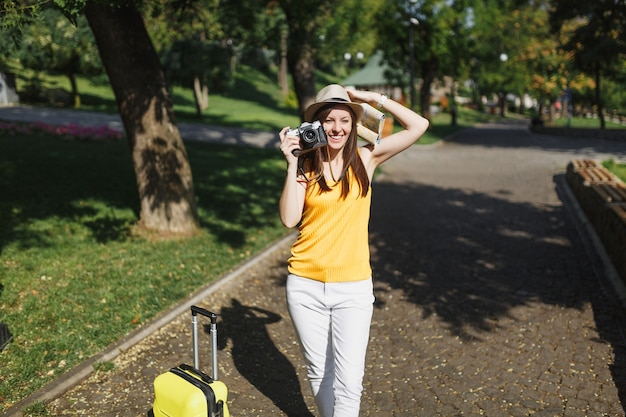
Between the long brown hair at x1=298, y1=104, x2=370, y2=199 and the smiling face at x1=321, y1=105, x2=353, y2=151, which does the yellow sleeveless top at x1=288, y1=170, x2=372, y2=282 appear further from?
the smiling face at x1=321, y1=105, x2=353, y2=151

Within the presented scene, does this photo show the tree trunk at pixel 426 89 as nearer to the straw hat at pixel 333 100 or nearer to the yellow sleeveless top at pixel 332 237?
the straw hat at pixel 333 100

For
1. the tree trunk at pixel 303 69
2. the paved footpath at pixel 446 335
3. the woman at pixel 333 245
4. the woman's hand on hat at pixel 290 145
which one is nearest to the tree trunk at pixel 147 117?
the paved footpath at pixel 446 335

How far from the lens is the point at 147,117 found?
339 inches

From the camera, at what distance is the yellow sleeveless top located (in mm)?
3365

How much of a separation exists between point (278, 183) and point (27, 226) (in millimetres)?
6348

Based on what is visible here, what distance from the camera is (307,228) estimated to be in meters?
3.45

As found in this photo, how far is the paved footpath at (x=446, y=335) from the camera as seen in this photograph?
472 cm

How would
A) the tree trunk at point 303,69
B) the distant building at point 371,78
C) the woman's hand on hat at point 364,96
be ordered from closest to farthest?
the woman's hand on hat at point 364,96 → the tree trunk at point 303,69 → the distant building at point 371,78

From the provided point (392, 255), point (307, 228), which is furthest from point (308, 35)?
point (307, 228)

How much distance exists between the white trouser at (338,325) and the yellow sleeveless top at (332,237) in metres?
0.07

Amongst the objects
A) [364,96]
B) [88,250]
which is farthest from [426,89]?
[364,96]

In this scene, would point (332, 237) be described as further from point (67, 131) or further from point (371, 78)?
point (371, 78)

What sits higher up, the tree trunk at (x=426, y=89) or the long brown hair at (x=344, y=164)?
the tree trunk at (x=426, y=89)

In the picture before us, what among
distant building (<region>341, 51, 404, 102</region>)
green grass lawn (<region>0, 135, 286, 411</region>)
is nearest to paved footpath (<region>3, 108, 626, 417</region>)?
green grass lawn (<region>0, 135, 286, 411</region>)
